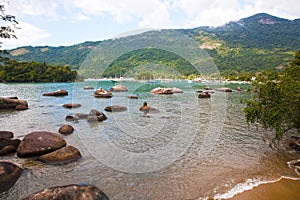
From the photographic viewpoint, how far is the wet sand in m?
6.06

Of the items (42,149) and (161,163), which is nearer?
(161,163)

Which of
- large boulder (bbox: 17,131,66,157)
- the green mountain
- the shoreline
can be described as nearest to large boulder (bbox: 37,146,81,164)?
large boulder (bbox: 17,131,66,157)

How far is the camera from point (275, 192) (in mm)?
6285

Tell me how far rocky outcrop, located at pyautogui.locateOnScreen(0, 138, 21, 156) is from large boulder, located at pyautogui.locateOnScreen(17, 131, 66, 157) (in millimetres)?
576

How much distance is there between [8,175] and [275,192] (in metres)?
8.33

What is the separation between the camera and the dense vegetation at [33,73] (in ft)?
270

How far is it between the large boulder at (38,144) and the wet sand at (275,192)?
7.88m

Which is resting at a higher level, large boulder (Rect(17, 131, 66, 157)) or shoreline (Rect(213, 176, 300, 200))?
large boulder (Rect(17, 131, 66, 157))

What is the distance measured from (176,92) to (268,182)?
41.7 metres

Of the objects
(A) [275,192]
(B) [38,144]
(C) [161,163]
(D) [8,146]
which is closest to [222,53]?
(C) [161,163]

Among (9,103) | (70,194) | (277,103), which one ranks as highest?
(277,103)

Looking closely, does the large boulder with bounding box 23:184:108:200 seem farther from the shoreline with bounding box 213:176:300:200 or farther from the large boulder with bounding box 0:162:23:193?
the shoreline with bounding box 213:176:300:200

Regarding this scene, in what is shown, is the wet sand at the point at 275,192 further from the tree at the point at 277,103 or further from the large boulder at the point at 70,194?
the large boulder at the point at 70,194

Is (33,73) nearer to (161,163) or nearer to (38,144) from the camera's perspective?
(38,144)
